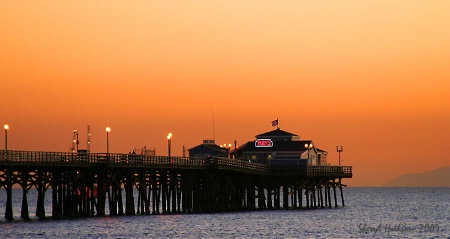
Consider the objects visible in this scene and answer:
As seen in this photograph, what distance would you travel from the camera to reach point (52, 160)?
78.8 meters

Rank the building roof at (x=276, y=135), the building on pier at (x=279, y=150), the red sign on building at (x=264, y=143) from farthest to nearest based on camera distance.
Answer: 1. the building roof at (x=276, y=135)
2. the red sign on building at (x=264, y=143)
3. the building on pier at (x=279, y=150)

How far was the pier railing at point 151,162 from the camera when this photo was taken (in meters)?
76.4

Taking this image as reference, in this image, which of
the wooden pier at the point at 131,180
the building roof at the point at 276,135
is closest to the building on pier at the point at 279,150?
the building roof at the point at 276,135

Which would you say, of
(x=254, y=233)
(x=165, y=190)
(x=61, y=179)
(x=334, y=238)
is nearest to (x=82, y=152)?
(x=61, y=179)

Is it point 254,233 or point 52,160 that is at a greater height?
point 52,160

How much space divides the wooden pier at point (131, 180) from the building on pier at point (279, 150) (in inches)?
106

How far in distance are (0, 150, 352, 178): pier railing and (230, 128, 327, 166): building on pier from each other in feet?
9.27

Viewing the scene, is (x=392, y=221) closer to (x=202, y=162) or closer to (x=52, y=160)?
(x=202, y=162)

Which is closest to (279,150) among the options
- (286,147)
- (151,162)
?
(286,147)

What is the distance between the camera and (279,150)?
11762cm

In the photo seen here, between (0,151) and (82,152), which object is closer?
(0,151)

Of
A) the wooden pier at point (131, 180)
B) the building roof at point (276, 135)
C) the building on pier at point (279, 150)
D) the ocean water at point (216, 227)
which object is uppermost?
the building roof at point (276, 135)

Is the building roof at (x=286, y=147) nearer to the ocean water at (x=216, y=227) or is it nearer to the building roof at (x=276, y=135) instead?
the building roof at (x=276, y=135)

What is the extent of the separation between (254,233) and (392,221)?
30.0 meters
